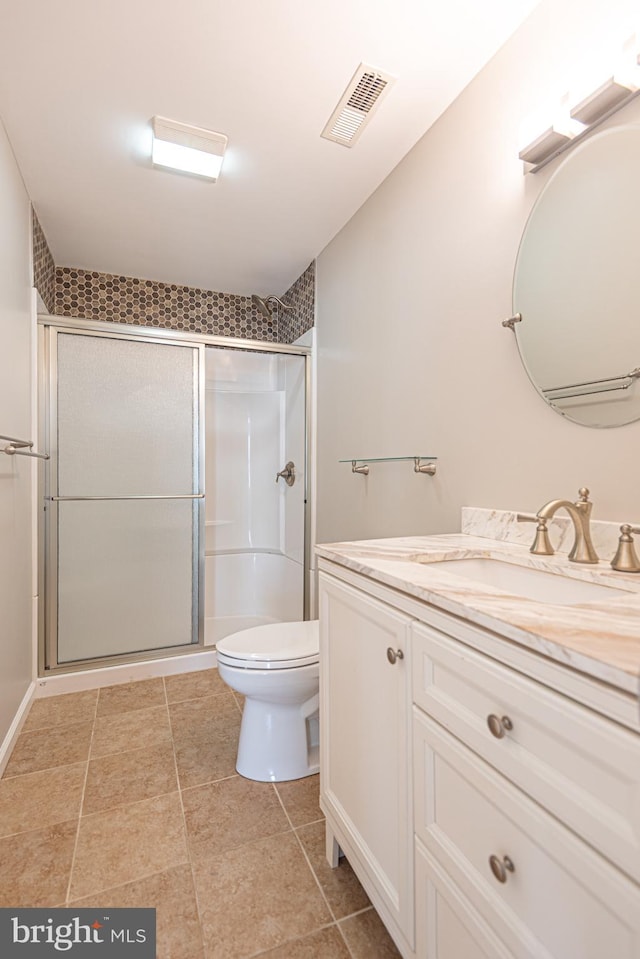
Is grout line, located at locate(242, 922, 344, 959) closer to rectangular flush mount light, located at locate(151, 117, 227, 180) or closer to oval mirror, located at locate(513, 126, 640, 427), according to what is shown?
oval mirror, located at locate(513, 126, 640, 427)

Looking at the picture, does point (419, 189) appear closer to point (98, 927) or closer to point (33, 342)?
point (33, 342)

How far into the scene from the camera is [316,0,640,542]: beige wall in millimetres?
1179

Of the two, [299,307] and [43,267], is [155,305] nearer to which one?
[43,267]

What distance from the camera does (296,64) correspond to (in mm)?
1478

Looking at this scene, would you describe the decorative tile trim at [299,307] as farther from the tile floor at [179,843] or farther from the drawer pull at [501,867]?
the drawer pull at [501,867]

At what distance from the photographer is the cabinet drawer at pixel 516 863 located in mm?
511

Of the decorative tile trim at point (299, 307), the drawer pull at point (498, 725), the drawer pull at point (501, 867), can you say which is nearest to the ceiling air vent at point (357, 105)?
the decorative tile trim at point (299, 307)

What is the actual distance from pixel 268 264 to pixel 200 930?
9.73 feet

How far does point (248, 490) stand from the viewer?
346cm

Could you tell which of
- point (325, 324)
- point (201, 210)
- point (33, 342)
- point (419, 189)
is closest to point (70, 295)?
point (33, 342)

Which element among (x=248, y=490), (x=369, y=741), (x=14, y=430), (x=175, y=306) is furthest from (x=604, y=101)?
(x=248, y=490)

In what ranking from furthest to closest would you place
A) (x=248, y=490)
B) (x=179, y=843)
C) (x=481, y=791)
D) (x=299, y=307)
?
(x=248, y=490) → (x=299, y=307) → (x=179, y=843) → (x=481, y=791)

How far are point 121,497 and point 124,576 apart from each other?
1.38 ft

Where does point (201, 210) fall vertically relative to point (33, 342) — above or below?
above
